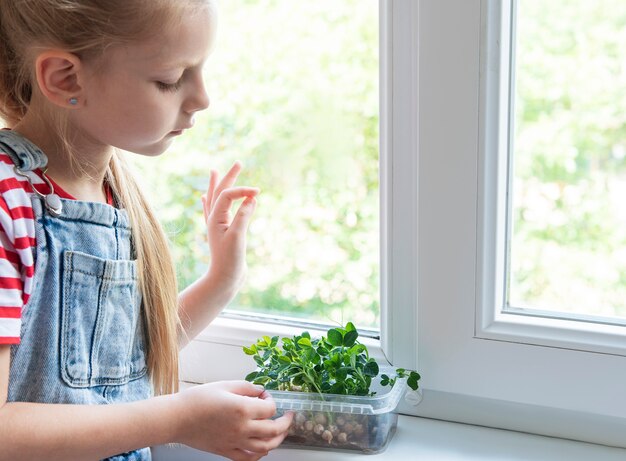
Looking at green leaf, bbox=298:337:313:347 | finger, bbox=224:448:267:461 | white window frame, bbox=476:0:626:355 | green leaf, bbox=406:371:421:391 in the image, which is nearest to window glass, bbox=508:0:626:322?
white window frame, bbox=476:0:626:355

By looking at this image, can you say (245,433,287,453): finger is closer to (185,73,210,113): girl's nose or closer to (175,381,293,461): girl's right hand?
(175,381,293,461): girl's right hand

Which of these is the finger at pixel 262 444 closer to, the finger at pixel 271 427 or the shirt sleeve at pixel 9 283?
the finger at pixel 271 427

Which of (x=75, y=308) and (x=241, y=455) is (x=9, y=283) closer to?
(x=75, y=308)

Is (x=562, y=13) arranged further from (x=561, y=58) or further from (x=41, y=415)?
(x=41, y=415)

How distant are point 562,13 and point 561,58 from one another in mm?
50

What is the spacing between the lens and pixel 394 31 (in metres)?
0.92

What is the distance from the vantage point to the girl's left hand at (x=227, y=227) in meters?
0.97

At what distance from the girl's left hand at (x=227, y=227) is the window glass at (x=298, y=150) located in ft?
0.36

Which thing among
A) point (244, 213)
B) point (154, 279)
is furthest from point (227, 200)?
point (154, 279)

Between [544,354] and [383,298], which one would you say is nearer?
[544,354]

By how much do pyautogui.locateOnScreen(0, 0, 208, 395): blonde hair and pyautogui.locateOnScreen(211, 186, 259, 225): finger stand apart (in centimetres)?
8

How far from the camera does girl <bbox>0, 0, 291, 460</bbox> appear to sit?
0.76 meters

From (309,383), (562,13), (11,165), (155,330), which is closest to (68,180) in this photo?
(11,165)

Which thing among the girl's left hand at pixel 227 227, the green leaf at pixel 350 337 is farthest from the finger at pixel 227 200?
the green leaf at pixel 350 337
